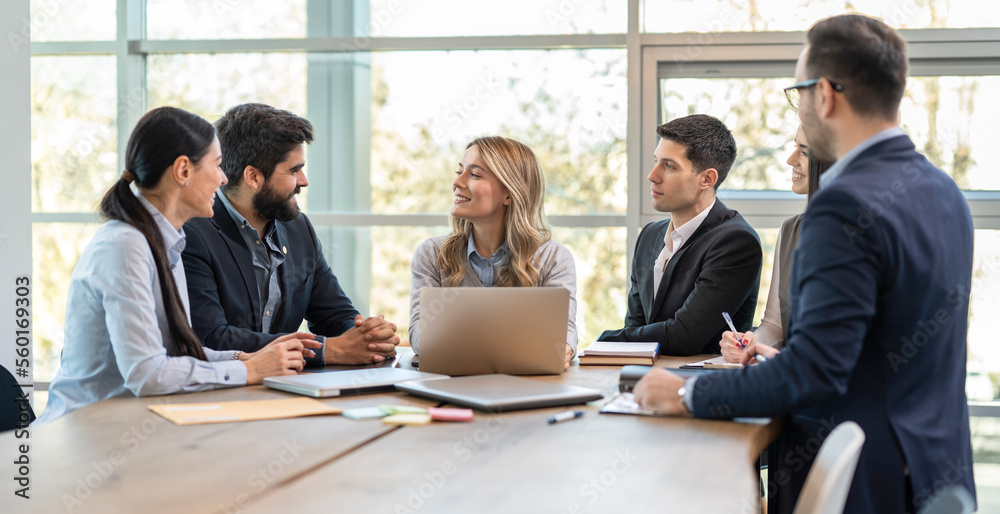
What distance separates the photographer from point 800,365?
1516 millimetres

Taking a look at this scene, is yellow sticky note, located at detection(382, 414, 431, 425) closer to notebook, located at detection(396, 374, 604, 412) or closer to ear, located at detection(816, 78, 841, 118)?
notebook, located at detection(396, 374, 604, 412)

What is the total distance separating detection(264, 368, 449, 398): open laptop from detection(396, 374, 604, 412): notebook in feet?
0.20

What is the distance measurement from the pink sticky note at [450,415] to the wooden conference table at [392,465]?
27 millimetres

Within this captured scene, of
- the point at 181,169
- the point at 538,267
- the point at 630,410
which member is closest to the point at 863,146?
the point at 630,410

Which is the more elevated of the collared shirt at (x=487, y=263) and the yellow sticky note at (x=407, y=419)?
the collared shirt at (x=487, y=263)

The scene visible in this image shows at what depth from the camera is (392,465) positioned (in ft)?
4.61

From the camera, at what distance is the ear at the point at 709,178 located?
3248 millimetres

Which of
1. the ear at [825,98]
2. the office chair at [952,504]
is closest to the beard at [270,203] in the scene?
the ear at [825,98]

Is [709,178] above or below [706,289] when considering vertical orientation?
above

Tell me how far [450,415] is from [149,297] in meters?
0.83

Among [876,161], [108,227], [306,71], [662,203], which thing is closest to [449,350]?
[108,227]

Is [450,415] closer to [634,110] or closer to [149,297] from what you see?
[149,297]

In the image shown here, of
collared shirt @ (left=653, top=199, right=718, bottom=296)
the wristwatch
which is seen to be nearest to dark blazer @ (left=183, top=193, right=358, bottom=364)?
collared shirt @ (left=653, top=199, right=718, bottom=296)

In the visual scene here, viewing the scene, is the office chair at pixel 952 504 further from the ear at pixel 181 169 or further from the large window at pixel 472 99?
the large window at pixel 472 99
